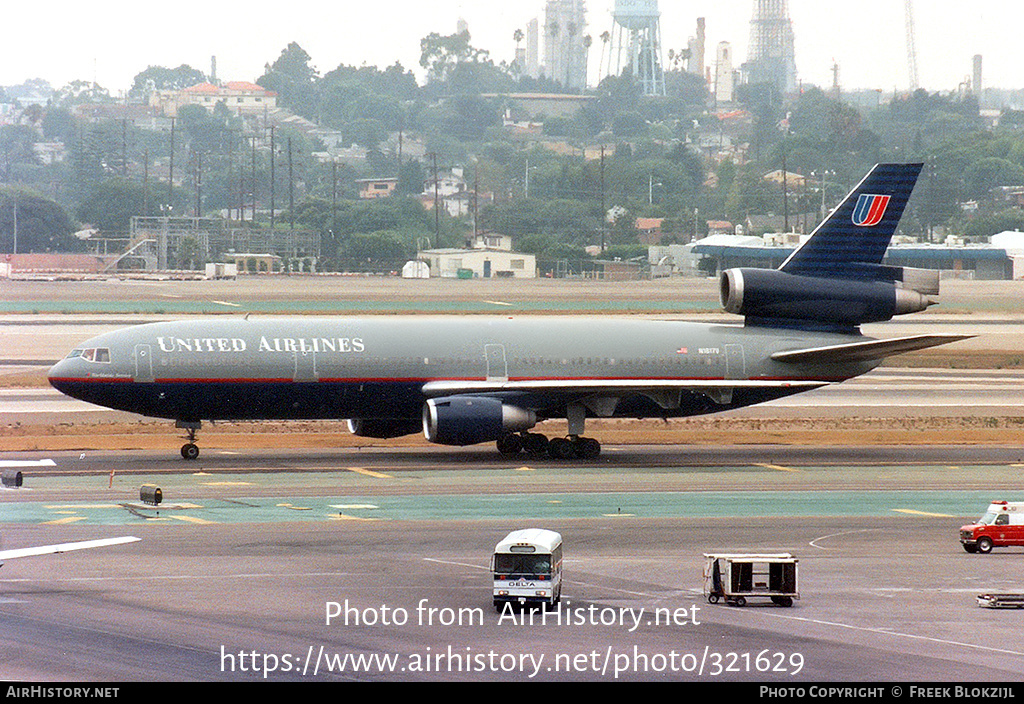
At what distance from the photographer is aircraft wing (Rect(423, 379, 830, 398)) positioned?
47.9 meters

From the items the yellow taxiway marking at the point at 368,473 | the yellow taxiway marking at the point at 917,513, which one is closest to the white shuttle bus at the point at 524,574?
the yellow taxiway marking at the point at 917,513

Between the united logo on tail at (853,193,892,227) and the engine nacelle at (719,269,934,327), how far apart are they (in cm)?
216

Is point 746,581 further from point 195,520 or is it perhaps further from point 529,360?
point 529,360

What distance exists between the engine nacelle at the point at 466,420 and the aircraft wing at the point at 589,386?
0.70 m

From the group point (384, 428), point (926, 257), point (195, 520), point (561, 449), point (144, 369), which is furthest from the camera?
point (926, 257)

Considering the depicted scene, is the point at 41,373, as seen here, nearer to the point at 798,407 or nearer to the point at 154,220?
the point at 798,407

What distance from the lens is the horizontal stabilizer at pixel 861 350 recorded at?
47969mm

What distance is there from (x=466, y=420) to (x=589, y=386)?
14.9 ft

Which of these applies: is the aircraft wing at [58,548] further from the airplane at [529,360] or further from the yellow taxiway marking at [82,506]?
the airplane at [529,360]

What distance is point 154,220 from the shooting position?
176 meters

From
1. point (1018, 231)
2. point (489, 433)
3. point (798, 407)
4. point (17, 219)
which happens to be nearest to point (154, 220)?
point (17, 219)

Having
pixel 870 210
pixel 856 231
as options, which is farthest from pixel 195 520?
pixel 870 210

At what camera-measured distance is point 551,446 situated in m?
50.0
